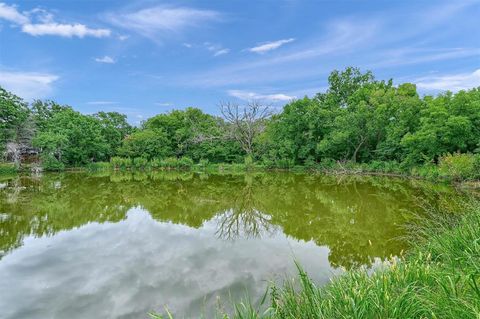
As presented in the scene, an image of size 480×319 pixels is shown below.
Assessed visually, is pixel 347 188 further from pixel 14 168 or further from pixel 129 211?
pixel 14 168

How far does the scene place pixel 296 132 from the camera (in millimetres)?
25672

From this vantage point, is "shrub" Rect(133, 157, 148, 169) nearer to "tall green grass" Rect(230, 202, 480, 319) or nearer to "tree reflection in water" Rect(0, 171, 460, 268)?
"tree reflection in water" Rect(0, 171, 460, 268)

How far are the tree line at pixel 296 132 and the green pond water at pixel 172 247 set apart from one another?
7.81 metres

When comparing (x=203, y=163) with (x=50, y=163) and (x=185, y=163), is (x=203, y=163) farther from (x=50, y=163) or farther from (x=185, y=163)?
(x=50, y=163)

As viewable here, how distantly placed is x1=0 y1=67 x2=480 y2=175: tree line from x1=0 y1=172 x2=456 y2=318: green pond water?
7805mm

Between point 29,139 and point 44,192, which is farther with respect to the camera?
point 29,139

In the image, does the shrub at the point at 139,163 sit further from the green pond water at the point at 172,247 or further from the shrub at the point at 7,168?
the green pond water at the point at 172,247

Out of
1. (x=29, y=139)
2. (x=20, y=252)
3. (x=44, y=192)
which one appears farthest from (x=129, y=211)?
(x=29, y=139)

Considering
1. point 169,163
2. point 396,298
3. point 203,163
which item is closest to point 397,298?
point 396,298

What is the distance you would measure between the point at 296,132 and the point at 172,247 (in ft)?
68.5

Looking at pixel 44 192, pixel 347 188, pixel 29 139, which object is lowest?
pixel 347 188

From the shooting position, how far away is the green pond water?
12.6ft

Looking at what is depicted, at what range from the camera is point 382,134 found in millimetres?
23219

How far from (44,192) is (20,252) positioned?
8.02m
